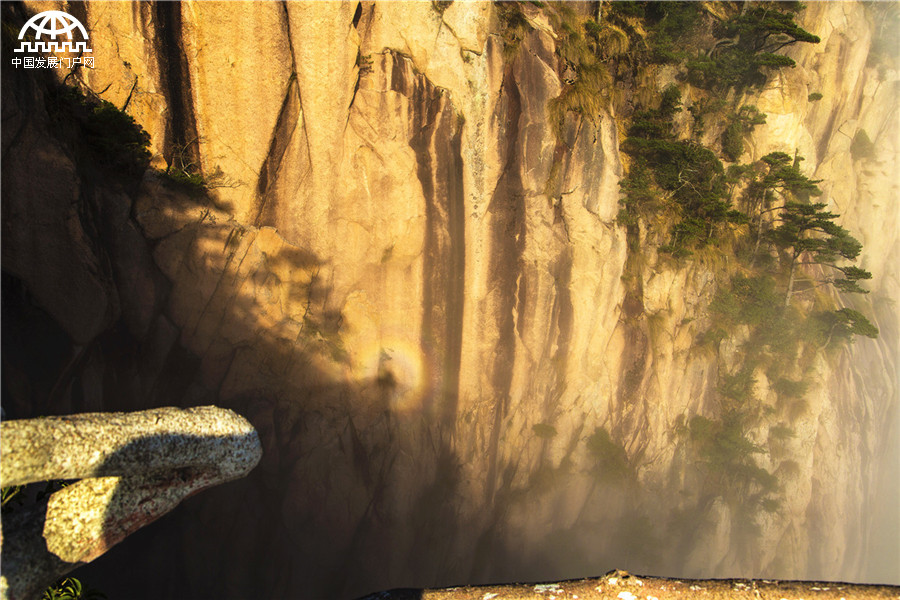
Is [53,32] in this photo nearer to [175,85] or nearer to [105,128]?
[105,128]

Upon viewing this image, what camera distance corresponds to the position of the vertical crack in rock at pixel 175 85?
31.6ft

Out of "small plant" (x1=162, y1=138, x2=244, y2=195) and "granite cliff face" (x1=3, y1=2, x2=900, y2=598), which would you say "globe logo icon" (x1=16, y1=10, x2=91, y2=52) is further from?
"small plant" (x1=162, y1=138, x2=244, y2=195)

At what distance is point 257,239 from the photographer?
1162cm

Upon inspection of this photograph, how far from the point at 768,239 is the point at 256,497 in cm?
2169

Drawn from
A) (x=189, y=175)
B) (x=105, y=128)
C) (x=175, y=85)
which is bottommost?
(x=189, y=175)

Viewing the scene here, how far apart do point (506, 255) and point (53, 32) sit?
38.0 ft

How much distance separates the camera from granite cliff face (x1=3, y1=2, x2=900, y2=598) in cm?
977

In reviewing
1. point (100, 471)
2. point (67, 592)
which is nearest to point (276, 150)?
point (100, 471)

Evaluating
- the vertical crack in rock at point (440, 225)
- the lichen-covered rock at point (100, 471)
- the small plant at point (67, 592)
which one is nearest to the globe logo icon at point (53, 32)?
the vertical crack in rock at point (440, 225)

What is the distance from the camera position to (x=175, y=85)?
396 inches

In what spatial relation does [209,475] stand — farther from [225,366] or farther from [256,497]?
[256,497]

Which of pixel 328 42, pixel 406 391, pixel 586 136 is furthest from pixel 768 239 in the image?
pixel 328 42

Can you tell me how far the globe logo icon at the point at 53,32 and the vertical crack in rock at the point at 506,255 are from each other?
9859 mm

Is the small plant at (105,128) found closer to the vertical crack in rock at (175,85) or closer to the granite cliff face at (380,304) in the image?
the granite cliff face at (380,304)
